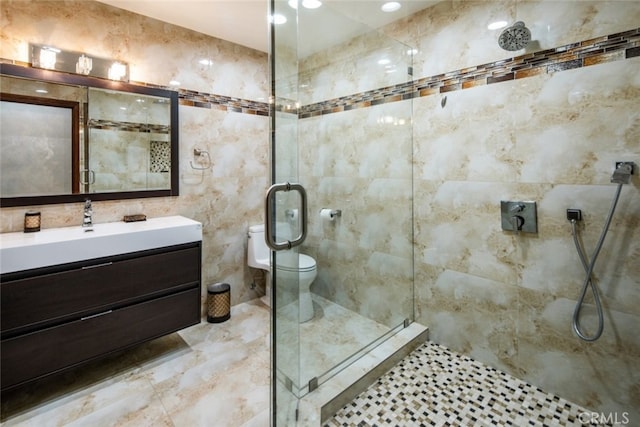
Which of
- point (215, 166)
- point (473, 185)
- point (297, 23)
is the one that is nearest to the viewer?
point (297, 23)

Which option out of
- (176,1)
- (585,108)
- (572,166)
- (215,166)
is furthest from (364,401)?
(176,1)

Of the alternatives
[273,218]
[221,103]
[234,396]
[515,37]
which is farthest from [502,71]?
[234,396]

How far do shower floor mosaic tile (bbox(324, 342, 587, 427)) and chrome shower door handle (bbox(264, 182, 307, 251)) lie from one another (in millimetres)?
957

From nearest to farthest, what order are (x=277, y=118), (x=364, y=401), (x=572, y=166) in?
(x=277, y=118) < (x=572, y=166) < (x=364, y=401)

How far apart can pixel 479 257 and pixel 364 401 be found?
3.64ft

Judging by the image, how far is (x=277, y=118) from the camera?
1.32 meters

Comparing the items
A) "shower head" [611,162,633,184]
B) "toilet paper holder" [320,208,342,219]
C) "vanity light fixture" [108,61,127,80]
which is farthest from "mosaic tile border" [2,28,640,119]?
"toilet paper holder" [320,208,342,219]

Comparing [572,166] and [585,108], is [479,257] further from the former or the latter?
[585,108]

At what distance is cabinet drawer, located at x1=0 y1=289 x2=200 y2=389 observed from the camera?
158 cm

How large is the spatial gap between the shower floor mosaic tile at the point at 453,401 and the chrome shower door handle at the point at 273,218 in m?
0.96

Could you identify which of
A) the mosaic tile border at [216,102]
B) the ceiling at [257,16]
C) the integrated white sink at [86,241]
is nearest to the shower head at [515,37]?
the ceiling at [257,16]

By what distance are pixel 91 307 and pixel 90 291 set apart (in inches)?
3.7

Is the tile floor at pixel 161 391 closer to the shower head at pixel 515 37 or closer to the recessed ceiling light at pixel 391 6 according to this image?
the shower head at pixel 515 37

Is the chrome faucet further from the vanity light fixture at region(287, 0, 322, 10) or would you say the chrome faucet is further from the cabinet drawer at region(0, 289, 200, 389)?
the vanity light fixture at region(287, 0, 322, 10)
